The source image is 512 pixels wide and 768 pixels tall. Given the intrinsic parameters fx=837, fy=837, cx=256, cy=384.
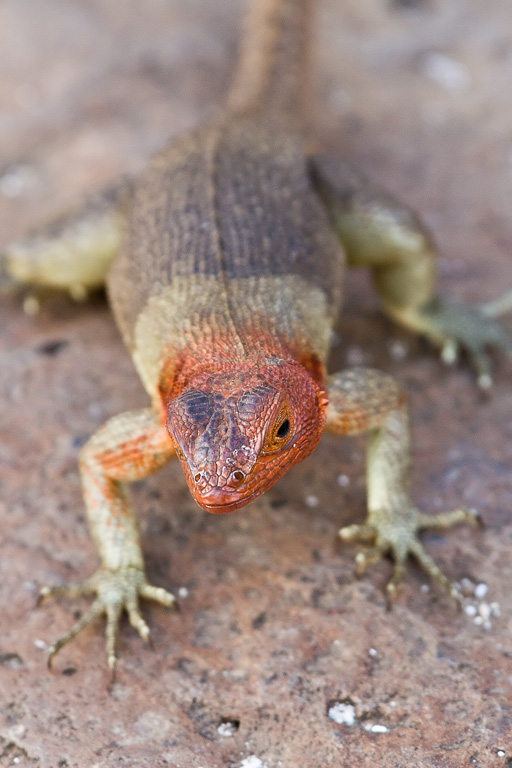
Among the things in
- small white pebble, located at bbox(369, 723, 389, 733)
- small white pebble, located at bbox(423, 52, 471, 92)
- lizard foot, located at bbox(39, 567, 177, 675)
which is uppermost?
small white pebble, located at bbox(423, 52, 471, 92)

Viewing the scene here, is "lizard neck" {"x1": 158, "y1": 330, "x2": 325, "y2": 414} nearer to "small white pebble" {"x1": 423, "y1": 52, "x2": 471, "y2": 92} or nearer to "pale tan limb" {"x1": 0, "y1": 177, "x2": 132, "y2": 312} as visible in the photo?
"pale tan limb" {"x1": 0, "y1": 177, "x2": 132, "y2": 312}

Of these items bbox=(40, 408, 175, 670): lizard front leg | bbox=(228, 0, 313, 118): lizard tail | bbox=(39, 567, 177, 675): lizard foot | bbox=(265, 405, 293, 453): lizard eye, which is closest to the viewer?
bbox=(265, 405, 293, 453): lizard eye

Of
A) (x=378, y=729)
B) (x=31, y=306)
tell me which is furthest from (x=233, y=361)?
(x=31, y=306)

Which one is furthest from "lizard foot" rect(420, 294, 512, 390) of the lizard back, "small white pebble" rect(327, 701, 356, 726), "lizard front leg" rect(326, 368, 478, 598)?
"small white pebble" rect(327, 701, 356, 726)

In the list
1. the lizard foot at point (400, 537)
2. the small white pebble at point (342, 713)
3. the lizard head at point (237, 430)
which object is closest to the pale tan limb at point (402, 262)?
the lizard foot at point (400, 537)

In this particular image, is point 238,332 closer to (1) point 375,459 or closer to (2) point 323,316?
(2) point 323,316
